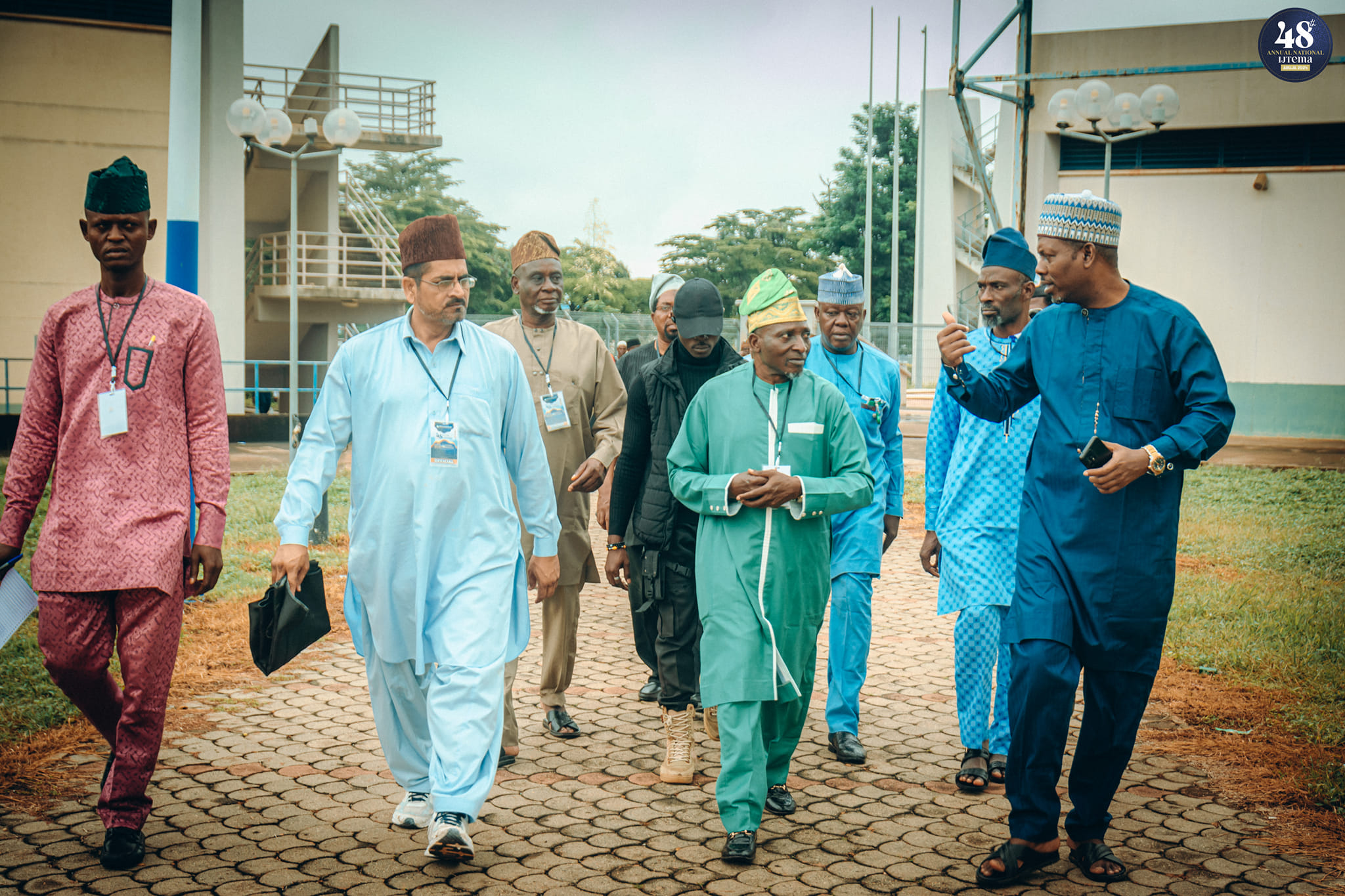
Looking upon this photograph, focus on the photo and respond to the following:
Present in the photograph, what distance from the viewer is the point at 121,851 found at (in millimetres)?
4191

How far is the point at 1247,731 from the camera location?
20.5 feet

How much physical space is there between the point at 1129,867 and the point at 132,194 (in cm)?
436

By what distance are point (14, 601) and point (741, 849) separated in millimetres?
2823

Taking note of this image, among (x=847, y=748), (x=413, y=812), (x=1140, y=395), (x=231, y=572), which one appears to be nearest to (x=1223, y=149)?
(x=231, y=572)

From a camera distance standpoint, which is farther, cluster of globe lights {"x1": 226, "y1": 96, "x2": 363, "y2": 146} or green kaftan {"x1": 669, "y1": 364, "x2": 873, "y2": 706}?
cluster of globe lights {"x1": 226, "y1": 96, "x2": 363, "y2": 146}

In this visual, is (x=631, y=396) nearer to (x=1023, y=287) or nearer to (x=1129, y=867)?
(x=1023, y=287)

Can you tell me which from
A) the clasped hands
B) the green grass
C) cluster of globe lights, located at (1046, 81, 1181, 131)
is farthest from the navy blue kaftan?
cluster of globe lights, located at (1046, 81, 1181, 131)

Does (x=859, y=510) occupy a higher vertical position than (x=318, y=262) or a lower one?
lower

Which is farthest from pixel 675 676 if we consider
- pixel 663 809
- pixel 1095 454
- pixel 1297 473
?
pixel 1297 473

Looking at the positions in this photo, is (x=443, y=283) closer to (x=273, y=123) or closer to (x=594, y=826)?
(x=594, y=826)

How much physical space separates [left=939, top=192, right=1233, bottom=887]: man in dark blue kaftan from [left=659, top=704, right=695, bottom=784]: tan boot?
4.92 feet

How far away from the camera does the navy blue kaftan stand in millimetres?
4168

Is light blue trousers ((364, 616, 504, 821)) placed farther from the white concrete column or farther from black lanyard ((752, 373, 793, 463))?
the white concrete column

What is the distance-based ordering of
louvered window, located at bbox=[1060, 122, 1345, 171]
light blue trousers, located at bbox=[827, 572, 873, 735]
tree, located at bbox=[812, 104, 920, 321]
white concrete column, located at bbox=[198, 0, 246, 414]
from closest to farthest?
light blue trousers, located at bbox=[827, 572, 873, 735], white concrete column, located at bbox=[198, 0, 246, 414], louvered window, located at bbox=[1060, 122, 1345, 171], tree, located at bbox=[812, 104, 920, 321]
